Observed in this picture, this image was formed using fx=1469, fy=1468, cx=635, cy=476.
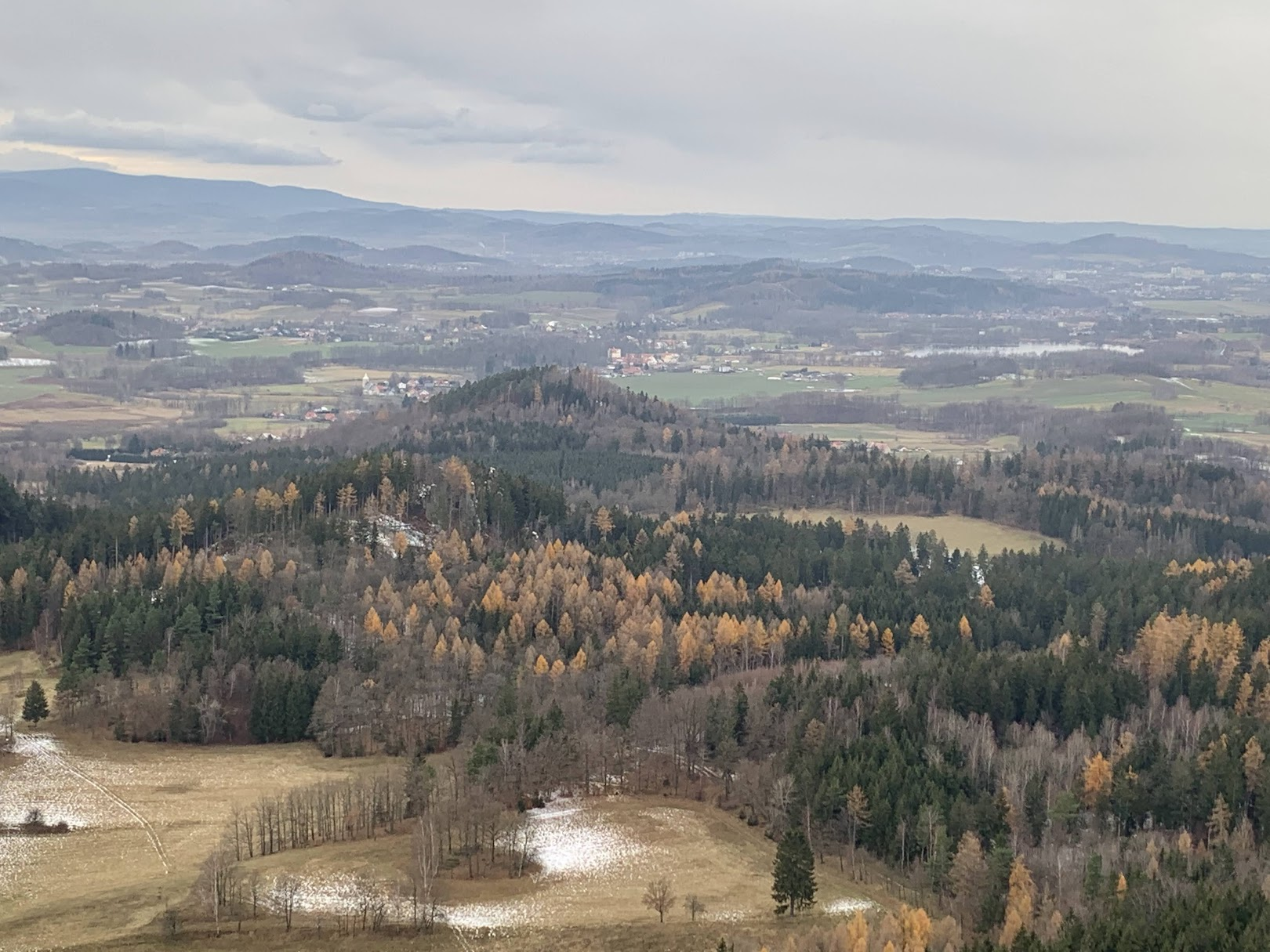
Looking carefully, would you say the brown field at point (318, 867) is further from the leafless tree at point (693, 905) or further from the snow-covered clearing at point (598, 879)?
the leafless tree at point (693, 905)

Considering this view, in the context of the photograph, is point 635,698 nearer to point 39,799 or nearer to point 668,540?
point 39,799

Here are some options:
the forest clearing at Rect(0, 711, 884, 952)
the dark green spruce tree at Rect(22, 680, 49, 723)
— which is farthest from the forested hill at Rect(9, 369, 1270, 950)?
the forest clearing at Rect(0, 711, 884, 952)

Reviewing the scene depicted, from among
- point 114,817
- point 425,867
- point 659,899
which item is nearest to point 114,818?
point 114,817

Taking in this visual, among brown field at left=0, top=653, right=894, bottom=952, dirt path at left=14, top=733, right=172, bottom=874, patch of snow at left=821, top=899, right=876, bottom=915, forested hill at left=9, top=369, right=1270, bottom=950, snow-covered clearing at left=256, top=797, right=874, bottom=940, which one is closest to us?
brown field at left=0, top=653, right=894, bottom=952

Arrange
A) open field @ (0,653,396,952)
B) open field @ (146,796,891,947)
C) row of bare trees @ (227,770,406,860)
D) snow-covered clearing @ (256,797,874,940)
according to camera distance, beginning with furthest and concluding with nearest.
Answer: row of bare trees @ (227,770,406,860) → snow-covered clearing @ (256,797,874,940) → open field @ (146,796,891,947) → open field @ (0,653,396,952)

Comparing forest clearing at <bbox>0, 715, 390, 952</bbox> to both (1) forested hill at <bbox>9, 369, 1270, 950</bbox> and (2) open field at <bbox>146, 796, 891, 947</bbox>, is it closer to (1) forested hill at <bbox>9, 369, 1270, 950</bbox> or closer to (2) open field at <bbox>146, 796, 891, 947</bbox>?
(1) forested hill at <bbox>9, 369, 1270, 950</bbox>

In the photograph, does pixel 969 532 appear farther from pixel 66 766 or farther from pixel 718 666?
pixel 66 766

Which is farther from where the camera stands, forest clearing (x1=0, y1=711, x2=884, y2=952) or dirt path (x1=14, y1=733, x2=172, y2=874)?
dirt path (x1=14, y1=733, x2=172, y2=874)
